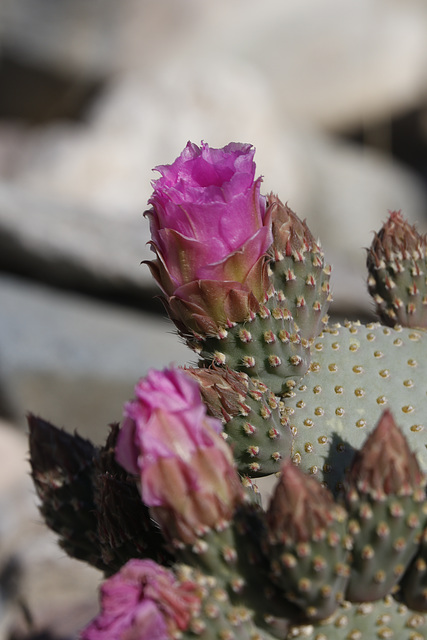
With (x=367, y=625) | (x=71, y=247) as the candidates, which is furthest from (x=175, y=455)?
(x=71, y=247)

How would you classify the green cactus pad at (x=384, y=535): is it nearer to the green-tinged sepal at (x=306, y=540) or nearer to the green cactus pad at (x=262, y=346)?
the green-tinged sepal at (x=306, y=540)

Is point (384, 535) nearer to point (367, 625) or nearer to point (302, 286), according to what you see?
point (367, 625)

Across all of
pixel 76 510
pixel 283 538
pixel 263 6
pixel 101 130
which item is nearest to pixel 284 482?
pixel 283 538

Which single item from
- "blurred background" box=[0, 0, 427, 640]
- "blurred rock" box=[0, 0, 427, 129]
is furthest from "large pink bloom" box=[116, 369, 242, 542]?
"blurred rock" box=[0, 0, 427, 129]

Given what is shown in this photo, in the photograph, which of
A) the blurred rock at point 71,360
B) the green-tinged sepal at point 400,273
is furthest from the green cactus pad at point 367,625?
the blurred rock at point 71,360

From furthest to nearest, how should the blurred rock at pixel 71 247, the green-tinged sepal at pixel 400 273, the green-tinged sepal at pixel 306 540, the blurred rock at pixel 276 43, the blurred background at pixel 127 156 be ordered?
the blurred rock at pixel 276 43 < the blurred rock at pixel 71 247 < the blurred background at pixel 127 156 < the green-tinged sepal at pixel 400 273 < the green-tinged sepal at pixel 306 540
